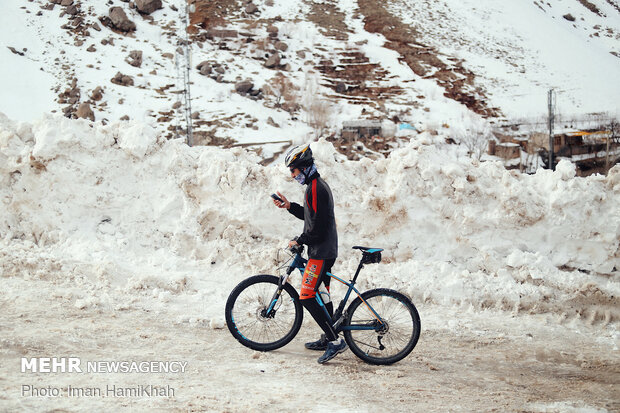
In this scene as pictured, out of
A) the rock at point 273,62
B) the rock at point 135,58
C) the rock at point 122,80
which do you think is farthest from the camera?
the rock at point 273,62

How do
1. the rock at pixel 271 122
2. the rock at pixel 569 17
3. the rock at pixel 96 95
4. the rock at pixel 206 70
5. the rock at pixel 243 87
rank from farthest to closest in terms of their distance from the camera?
the rock at pixel 569 17 → the rock at pixel 206 70 → the rock at pixel 243 87 → the rock at pixel 271 122 → the rock at pixel 96 95

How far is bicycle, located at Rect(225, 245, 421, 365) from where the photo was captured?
14.4ft

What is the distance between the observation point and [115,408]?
3.20m

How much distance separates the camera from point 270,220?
22.0 feet

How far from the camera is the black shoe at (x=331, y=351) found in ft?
14.2

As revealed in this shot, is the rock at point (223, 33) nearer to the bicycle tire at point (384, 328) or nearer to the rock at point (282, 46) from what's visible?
the rock at point (282, 46)

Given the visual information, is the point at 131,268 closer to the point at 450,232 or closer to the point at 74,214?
the point at 74,214

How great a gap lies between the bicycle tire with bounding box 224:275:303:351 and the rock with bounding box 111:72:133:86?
33.2 meters

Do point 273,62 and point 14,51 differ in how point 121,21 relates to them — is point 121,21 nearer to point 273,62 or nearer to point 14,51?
point 14,51

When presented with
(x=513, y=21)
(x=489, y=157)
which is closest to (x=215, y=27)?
(x=489, y=157)

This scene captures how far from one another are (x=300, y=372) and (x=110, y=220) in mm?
3994

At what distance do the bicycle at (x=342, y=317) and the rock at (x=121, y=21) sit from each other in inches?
1664

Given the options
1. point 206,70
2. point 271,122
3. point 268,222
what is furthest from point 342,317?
point 206,70

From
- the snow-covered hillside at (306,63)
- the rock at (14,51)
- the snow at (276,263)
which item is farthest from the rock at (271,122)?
the snow at (276,263)
